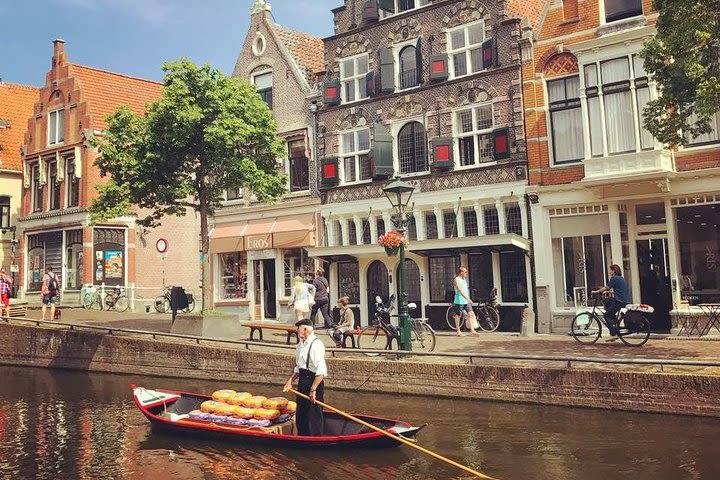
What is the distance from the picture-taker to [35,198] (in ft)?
114

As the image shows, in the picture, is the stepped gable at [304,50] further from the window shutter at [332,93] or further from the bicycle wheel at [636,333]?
the bicycle wheel at [636,333]

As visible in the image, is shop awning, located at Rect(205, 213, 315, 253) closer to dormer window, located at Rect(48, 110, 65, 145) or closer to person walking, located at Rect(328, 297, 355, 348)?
person walking, located at Rect(328, 297, 355, 348)

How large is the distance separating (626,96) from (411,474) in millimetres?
14005

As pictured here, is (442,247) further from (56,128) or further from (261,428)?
(56,128)

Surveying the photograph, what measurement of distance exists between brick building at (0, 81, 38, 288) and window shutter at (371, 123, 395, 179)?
2232cm

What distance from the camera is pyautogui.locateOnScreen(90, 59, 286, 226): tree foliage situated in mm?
19125

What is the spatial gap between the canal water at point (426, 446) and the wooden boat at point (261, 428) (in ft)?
0.62

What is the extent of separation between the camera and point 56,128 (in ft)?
112

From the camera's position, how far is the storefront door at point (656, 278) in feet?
60.1

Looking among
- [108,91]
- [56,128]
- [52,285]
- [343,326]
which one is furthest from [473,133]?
[56,128]

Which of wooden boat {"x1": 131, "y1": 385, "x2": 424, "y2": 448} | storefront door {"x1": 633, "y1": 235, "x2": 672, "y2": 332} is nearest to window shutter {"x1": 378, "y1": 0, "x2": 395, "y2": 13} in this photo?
storefront door {"x1": 633, "y1": 235, "x2": 672, "y2": 332}

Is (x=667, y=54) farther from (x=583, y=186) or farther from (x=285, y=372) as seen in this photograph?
(x=285, y=372)

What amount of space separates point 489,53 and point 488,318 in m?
8.78

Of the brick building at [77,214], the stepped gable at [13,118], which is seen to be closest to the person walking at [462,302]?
the brick building at [77,214]
